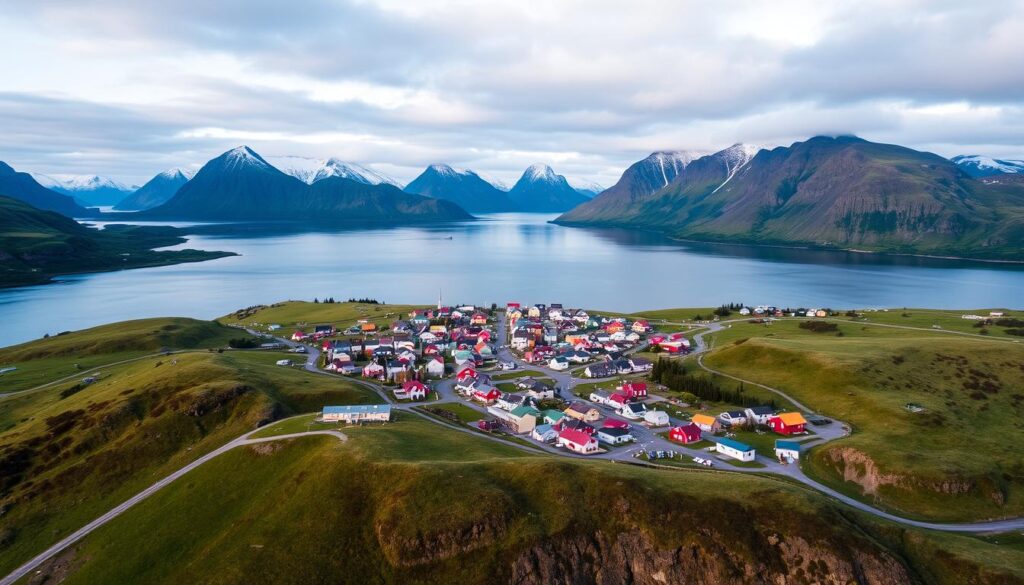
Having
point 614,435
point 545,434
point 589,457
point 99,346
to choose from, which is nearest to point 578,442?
point 589,457

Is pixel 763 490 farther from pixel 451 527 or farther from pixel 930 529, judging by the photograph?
pixel 451 527

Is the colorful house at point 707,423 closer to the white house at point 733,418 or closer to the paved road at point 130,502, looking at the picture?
the white house at point 733,418

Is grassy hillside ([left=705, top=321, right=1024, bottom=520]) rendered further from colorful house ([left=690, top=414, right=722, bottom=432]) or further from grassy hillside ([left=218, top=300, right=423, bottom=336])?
grassy hillside ([left=218, top=300, right=423, bottom=336])

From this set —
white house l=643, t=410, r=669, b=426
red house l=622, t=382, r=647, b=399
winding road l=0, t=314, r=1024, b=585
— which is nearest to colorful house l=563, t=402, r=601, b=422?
winding road l=0, t=314, r=1024, b=585

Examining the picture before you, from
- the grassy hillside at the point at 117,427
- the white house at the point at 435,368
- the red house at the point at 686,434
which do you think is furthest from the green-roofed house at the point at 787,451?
the white house at the point at 435,368

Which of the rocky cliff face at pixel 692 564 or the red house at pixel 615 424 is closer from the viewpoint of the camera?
the rocky cliff face at pixel 692 564

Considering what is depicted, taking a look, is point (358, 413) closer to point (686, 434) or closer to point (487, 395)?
point (487, 395)

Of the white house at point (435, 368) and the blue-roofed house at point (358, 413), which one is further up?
the blue-roofed house at point (358, 413)
